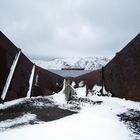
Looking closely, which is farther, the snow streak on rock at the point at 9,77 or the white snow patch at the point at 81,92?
the white snow patch at the point at 81,92

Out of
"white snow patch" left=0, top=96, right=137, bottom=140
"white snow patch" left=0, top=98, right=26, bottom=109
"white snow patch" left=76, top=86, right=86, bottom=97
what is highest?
"white snow patch" left=76, top=86, right=86, bottom=97

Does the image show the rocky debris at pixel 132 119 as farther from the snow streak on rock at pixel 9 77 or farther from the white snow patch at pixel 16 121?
the snow streak on rock at pixel 9 77

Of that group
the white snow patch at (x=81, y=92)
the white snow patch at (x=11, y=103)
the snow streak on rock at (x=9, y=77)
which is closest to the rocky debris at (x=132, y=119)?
the white snow patch at (x=11, y=103)

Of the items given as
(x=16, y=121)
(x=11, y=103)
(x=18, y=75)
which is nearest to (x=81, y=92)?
(x=18, y=75)

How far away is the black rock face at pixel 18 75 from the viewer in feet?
25.3

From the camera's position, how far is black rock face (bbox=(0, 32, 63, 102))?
7.70 meters

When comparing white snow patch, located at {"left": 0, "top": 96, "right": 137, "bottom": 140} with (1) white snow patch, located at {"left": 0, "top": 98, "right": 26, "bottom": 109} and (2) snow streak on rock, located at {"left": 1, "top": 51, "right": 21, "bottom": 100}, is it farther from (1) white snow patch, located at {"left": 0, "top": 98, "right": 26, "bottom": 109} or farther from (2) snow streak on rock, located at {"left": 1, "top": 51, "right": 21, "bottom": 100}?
(2) snow streak on rock, located at {"left": 1, "top": 51, "right": 21, "bottom": 100}

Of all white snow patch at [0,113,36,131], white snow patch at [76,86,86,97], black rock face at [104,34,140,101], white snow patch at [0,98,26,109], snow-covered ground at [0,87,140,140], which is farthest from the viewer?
white snow patch at [76,86,86,97]

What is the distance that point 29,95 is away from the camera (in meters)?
9.66

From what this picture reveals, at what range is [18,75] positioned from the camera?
885 cm

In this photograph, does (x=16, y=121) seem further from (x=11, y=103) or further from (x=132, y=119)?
(x=132, y=119)

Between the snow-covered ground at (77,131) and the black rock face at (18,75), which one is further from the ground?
the black rock face at (18,75)

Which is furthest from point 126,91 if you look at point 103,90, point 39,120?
point 39,120

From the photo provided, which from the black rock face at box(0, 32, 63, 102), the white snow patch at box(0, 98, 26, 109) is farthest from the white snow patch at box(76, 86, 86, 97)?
the white snow patch at box(0, 98, 26, 109)
